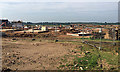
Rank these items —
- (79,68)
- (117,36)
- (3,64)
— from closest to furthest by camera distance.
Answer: (79,68), (3,64), (117,36)

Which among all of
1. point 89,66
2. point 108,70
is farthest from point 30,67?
point 108,70

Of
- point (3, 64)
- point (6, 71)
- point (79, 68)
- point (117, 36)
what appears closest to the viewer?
point (6, 71)

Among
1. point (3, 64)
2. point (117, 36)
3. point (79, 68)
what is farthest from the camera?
point (117, 36)

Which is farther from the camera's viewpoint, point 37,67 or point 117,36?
point 117,36

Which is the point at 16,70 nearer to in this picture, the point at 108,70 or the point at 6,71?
the point at 6,71

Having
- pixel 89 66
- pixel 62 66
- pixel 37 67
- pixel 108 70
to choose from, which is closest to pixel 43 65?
pixel 37 67

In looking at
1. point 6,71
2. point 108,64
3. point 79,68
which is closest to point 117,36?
point 108,64

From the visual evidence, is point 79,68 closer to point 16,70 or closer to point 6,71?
point 16,70

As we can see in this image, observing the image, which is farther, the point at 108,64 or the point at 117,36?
the point at 117,36

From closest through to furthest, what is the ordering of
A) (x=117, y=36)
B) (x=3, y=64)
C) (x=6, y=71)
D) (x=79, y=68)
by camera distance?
(x=6, y=71) < (x=79, y=68) < (x=3, y=64) < (x=117, y=36)
